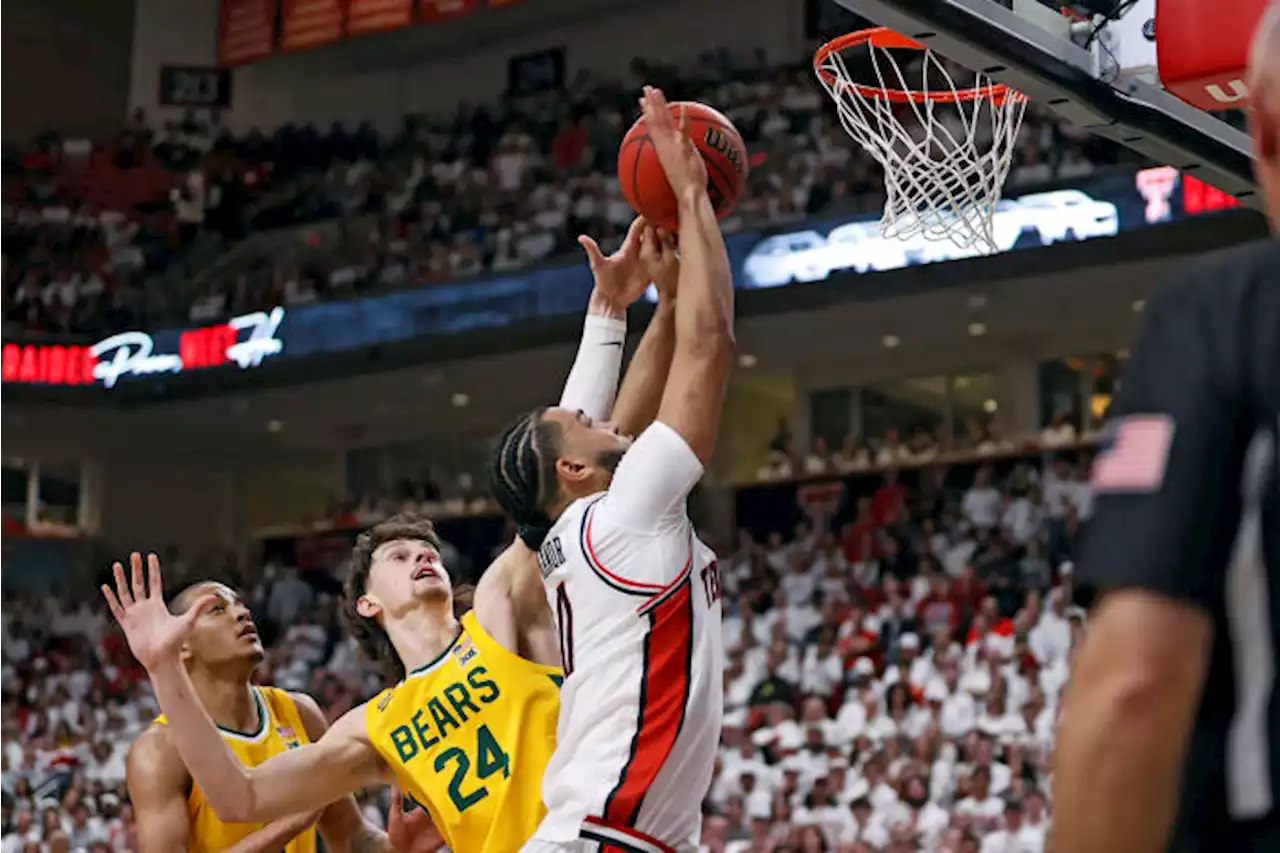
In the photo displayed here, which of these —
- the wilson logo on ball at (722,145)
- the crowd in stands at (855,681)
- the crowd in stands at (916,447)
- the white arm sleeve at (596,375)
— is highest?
the crowd in stands at (916,447)

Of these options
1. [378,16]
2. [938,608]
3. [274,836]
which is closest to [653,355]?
[274,836]

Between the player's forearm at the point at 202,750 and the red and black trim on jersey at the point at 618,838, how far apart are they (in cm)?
95

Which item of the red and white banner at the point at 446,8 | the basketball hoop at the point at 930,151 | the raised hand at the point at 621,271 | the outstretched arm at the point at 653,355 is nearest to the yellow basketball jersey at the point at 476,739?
the outstretched arm at the point at 653,355

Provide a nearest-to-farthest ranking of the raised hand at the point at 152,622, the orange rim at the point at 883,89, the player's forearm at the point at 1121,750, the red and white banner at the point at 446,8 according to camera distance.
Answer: the player's forearm at the point at 1121,750, the raised hand at the point at 152,622, the orange rim at the point at 883,89, the red and white banner at the point at 446,8

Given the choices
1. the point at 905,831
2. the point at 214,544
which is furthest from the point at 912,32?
the point at 214,544

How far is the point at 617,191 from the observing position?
62.3 ft

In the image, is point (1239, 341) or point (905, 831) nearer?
point (1239, 341)

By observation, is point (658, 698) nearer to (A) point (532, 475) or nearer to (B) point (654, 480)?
(B) point (654, 480)

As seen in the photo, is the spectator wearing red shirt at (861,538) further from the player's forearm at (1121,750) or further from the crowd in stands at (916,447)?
the player's forearm at (1121,750)

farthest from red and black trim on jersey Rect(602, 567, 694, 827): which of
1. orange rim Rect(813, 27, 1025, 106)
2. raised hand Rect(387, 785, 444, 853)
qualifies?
orange rim Rect(813, 27, 1025, 106)

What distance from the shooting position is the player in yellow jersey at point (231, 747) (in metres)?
4.84

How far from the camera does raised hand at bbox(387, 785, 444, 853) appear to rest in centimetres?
448

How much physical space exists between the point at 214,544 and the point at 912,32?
20.7m

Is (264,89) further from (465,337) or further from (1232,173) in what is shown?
(1232,173)
